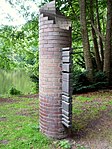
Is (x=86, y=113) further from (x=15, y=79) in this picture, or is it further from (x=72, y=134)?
(x=15, y=79)

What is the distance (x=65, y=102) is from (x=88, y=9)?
659cm

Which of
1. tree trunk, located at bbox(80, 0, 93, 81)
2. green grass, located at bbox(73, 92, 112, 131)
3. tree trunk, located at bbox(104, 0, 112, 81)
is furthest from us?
tree trunk, located at bbox(104, 0, 112, 81)

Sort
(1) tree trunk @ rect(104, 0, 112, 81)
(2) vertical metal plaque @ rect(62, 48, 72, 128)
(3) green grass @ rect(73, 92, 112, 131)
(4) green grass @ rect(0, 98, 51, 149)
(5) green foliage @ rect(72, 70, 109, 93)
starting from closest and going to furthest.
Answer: (2) vertical metal plaque @ rect(62, 48, 72, 128) < (4) green grass @ rect(0, 98, 51, 149) < (3) green grass @ rect(73, 92, 112, 131) < (5) green foliage @ rect(72, 70, 109, 93) < (1) tree trunk @ rect(104, 0, 112, 81)

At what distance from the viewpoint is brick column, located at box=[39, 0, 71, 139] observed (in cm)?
Result: 329

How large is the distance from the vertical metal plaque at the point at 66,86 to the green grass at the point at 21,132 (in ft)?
1.73

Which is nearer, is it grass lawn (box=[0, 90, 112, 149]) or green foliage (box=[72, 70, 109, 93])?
grass lawn (box=[0, 90, 112, 149])

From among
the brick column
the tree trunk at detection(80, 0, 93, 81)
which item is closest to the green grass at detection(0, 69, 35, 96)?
the tree trunk at detection(80, 0, 93, 81)

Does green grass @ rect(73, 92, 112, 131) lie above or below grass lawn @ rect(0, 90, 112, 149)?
above

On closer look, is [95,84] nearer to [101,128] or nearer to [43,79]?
[101,128]

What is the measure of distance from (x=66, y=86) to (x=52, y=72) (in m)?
0.33

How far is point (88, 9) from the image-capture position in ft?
29.1

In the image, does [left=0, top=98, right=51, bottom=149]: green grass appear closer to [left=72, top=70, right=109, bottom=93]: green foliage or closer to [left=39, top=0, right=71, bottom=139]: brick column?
[left=39, top=0, right=71, bottom=139]: brick column

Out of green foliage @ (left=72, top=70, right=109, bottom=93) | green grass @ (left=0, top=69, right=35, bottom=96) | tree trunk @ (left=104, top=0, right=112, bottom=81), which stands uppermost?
tree trunk @ (left=104, top=0, right=112, bottom=81)

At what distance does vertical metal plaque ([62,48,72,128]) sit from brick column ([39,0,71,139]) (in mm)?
101
